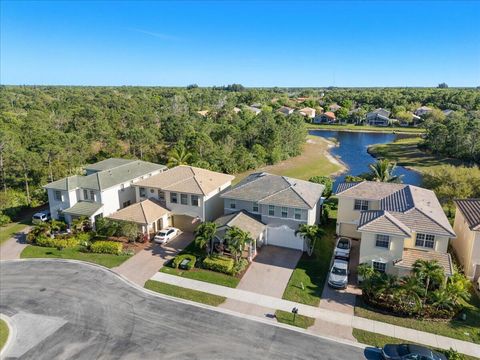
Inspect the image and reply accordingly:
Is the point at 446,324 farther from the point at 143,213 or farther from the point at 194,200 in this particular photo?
the point at 143,213

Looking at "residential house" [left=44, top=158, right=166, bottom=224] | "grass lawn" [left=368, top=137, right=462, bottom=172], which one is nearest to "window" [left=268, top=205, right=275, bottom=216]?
"residential house" [left=44, top=158, right=166, bottom=224]

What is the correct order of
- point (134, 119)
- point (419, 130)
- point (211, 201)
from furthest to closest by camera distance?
1. point (419, 130)
2. point (134, 119)
3. point (211, 201)

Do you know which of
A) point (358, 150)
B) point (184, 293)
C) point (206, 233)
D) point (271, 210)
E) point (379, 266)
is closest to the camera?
point (184, 293)

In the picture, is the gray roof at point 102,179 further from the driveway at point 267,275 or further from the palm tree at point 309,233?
the palm tree at point 309,233

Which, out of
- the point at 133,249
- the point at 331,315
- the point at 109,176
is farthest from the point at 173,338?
the point at 109,176

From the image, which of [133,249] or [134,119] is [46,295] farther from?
[134,119]

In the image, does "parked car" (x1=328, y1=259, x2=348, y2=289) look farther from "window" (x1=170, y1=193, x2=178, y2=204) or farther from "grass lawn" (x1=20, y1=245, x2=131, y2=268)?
"grass lawn" (x1=20, y1=245, x2=131, y2=268)

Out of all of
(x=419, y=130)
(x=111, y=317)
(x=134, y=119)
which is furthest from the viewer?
(x=419, y=130)

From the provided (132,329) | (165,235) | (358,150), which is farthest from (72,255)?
(358,150)

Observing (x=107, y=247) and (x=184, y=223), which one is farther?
(x=184, y=223)
